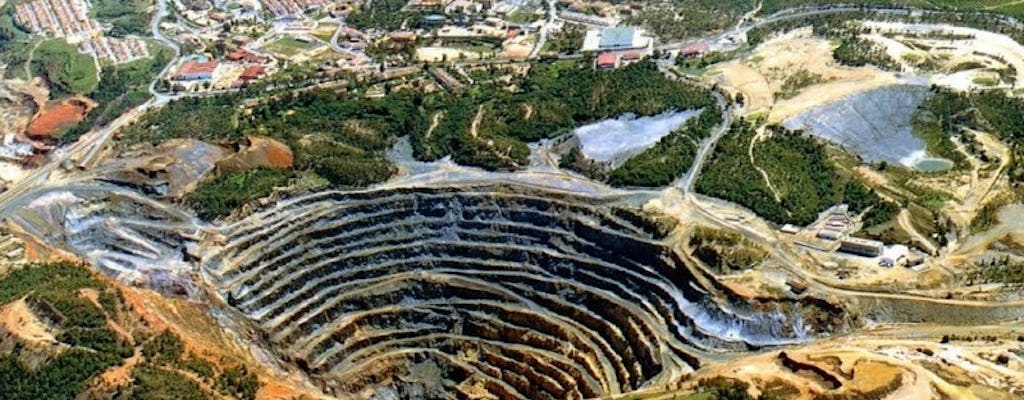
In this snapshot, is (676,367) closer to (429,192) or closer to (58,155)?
(429,192)

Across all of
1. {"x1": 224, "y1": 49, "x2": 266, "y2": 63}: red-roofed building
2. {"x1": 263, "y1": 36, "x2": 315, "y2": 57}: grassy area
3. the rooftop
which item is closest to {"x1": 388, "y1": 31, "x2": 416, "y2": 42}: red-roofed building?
{"x1": 263, "y1": 36, "x2": 315, "y2": 57}: grassy area

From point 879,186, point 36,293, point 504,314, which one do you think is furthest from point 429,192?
point 879,186

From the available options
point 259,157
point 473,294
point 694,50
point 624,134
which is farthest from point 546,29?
point 473,294

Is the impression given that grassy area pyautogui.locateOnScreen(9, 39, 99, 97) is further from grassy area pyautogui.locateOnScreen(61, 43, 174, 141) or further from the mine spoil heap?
the mine spoil heap

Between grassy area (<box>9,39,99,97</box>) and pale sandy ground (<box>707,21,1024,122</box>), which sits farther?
grassy area (<box>9,39,99,97</box>)

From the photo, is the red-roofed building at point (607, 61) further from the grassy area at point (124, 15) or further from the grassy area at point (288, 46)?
the grassy area at point (124, 15)
